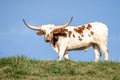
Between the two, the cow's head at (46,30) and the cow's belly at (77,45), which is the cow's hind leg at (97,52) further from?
the cow's head at (46,30)

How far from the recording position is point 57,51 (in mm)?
19797

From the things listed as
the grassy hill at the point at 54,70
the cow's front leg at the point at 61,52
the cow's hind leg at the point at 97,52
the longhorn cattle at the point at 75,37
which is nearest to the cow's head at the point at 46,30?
the longhorn cattle at the point at 75,37

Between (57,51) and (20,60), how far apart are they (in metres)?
5.55

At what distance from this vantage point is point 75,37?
20422 millimetres

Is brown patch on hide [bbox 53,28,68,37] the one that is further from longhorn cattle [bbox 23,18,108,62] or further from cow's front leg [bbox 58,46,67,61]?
cow's front leg [bbox 58,46,67,61]

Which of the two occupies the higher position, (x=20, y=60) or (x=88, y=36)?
(x=88, y=36)

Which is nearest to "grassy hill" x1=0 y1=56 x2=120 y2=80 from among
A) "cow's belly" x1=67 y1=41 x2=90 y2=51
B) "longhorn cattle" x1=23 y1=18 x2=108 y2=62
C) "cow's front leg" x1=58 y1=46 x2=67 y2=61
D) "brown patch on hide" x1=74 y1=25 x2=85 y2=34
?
"cow's front leg" x1=58 y1=46 x2=67 y2=61

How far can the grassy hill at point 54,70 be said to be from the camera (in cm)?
1314

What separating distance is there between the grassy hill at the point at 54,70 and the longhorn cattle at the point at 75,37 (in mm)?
4582

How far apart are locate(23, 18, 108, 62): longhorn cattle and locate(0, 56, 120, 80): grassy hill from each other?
4.58 meters

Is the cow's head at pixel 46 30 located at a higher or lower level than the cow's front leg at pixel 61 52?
higher

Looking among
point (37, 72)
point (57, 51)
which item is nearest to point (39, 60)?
point (37, 72)

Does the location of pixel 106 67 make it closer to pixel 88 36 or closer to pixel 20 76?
pixel 20 76

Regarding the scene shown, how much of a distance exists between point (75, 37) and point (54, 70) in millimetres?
6654
